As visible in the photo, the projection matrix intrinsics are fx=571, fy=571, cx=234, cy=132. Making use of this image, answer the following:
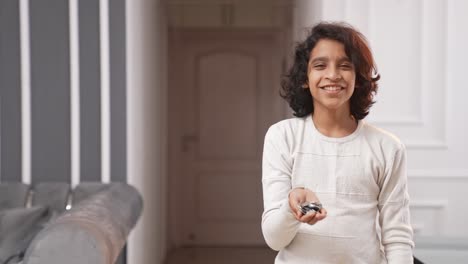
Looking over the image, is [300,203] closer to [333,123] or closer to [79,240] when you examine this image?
[333,123]

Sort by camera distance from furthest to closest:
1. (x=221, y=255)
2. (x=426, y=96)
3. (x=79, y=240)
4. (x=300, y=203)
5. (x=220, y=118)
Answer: (x=220, y=118) < (x=221, y=255) < (x=426, y=96) < (x=79, y=240) < (x=300, y=203)

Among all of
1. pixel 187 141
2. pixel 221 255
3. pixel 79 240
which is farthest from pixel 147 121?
pixel 79 240

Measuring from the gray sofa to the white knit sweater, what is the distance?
72cm

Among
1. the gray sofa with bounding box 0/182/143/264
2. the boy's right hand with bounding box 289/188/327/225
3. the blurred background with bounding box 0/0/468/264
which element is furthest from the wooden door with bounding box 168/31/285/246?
the boy's right hand with bounding box 289/188/327/225

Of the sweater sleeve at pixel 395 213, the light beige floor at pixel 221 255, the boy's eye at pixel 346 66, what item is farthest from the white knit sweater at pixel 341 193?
the light beige floor at pixel 221 255

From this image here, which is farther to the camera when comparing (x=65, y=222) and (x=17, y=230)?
(x=17, y=230)

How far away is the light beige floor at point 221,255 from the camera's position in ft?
15.6

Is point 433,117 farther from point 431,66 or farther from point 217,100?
point 217,100

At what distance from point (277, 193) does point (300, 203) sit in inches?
5.9

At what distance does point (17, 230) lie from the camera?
7.82ft

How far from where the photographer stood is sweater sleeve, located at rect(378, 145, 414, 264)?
1270 mm

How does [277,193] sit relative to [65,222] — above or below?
above

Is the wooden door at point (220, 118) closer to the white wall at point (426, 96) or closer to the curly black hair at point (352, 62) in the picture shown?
the white wall at point (426, 96)

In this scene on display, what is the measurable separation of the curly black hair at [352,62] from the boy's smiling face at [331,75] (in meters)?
0.02
